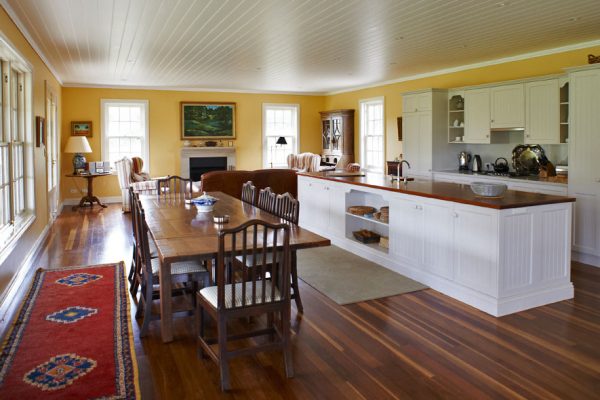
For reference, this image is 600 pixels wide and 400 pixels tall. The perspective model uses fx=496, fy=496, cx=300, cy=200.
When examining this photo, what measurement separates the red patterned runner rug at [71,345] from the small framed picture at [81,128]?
6.64 m

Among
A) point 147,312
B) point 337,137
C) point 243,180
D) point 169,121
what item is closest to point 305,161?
point 337,137

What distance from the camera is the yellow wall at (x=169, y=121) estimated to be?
10.7 meters

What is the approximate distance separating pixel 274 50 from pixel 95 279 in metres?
3.77

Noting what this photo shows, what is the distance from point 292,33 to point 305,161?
587 centimetres

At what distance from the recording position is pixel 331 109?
12.6 m

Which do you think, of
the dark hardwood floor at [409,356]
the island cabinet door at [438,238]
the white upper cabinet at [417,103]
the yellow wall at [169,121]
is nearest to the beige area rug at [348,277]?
the dark hardwood floor at [409,356]

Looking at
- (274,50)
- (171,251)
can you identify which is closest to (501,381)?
(171,251)

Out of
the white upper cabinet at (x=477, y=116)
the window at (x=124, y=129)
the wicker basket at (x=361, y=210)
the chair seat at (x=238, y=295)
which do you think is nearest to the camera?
the chair seat at (x=238, y=295)

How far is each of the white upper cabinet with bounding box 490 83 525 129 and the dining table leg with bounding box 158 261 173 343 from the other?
526cm

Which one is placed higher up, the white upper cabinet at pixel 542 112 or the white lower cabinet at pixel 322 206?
the white upper cabinet at pixel 542 112

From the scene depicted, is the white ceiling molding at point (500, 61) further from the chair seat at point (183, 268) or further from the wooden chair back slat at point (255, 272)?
the chair seat at point (183, 268)

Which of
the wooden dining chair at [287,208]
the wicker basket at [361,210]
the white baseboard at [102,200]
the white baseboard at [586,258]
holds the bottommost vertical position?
the white baseboard at [586,258]

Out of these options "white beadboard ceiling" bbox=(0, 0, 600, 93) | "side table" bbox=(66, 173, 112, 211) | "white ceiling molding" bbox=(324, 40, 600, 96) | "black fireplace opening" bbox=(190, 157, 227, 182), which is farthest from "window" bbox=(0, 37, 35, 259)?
"white ceiling molding" bbox=(324, 40, 600, 96)

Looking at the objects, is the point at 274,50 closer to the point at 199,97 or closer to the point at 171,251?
the point at 171,251
